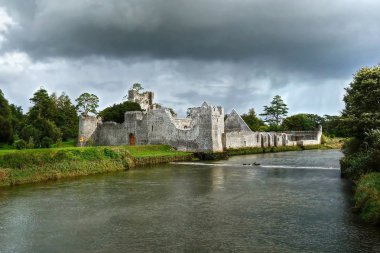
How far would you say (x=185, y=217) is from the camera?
13.3 meters

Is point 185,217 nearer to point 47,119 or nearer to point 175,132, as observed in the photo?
point 175,132

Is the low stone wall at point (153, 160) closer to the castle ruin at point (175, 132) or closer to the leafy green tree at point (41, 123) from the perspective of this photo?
the castle ruin at point (175, 132)

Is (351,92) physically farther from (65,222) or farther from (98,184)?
(65,222)

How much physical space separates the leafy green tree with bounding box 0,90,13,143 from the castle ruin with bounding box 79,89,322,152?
12.9 m

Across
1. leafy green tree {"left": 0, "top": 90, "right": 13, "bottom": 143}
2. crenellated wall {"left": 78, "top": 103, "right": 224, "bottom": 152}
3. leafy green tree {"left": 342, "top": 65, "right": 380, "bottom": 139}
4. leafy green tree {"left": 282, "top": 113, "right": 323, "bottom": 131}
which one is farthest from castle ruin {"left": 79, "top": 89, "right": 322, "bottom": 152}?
leafy green tree {"left": 282, "top": 113, "right": 323, "bottom": 131}

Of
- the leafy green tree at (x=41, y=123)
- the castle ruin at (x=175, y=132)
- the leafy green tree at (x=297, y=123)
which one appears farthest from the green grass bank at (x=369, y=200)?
the leafy green tree at (x=297, y=123)

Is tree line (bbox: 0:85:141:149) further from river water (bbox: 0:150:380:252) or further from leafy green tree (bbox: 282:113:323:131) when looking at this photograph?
leafy green tree (bbox: 282:113:323:131)

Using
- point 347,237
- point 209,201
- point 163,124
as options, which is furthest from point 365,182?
point 163,124

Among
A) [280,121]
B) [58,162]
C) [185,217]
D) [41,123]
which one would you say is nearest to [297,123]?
[280,121]

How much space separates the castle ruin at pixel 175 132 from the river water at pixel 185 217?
1944 cm

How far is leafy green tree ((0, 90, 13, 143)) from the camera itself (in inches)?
1329

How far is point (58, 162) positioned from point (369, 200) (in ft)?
62.1

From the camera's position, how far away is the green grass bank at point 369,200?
11.5m

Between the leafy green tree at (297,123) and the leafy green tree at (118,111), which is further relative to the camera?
the leafy green tree at (297,123)
